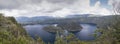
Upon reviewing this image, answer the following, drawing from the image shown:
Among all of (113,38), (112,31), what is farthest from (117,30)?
(113,38)

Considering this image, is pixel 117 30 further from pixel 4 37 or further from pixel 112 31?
pixel 4 37

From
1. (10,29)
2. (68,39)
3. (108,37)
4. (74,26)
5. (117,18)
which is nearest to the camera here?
(108,37)

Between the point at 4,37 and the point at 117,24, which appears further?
the point at 117,24

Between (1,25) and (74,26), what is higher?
(1,25)

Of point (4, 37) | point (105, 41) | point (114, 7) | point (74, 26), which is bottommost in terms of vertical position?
point (74, 26)

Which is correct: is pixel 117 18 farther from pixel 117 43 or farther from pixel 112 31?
pixel 117 43

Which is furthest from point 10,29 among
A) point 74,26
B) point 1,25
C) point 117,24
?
point 74,26

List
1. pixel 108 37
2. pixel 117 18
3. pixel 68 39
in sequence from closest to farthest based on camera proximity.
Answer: pixel 108 37 < pixel 117 18 < pixel 68 39

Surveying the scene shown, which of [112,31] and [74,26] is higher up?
A: [112,31]

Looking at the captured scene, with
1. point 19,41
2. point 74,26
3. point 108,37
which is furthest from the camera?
point 74,26
